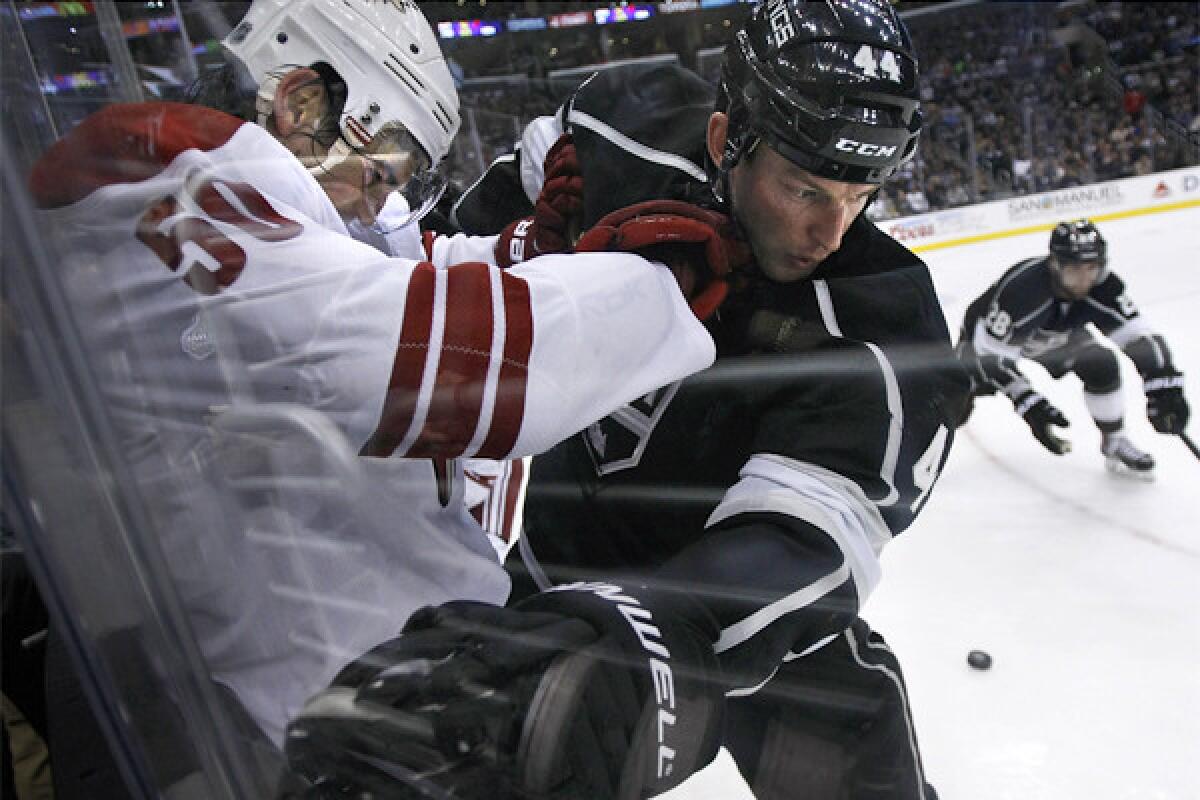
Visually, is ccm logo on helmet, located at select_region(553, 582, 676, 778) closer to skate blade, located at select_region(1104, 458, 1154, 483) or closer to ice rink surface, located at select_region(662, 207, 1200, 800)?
ice rink surface, located at select_region(662, 207, 1200, 800)

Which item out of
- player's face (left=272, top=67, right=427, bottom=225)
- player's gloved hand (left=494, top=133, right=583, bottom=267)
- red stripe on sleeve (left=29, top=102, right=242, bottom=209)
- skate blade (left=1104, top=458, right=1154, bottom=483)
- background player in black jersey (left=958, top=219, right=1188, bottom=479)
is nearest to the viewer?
red stripe on sleeve (left=29, top=102, right=242, bottom=209)

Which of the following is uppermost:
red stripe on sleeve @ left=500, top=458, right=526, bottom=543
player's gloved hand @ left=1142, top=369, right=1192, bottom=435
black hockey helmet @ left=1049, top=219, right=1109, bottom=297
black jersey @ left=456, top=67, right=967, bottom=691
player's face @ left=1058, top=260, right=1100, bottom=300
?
black jersey @ left=456, top=67, right=967, bottom=691

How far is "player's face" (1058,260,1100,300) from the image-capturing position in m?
2.67

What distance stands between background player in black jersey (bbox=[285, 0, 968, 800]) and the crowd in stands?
309 centimetres

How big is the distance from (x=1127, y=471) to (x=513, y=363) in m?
2.61

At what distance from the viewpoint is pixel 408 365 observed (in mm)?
415

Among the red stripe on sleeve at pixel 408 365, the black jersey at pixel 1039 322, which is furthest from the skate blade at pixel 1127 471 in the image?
the red stripe on sleeve at pixel 408 365

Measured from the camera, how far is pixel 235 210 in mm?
399

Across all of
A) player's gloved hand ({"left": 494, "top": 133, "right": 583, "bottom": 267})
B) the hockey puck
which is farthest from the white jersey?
the hockey puck

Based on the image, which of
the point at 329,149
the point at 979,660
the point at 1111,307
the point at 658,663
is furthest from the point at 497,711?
the point at 1111,307

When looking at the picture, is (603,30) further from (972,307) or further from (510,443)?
(972,307)

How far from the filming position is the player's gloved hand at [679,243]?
1.77ft

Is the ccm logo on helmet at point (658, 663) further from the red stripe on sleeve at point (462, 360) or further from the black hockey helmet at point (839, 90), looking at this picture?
the black hockey helmet at point (839, 90)

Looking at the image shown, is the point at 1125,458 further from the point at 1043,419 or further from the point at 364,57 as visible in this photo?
the point at 364,57
